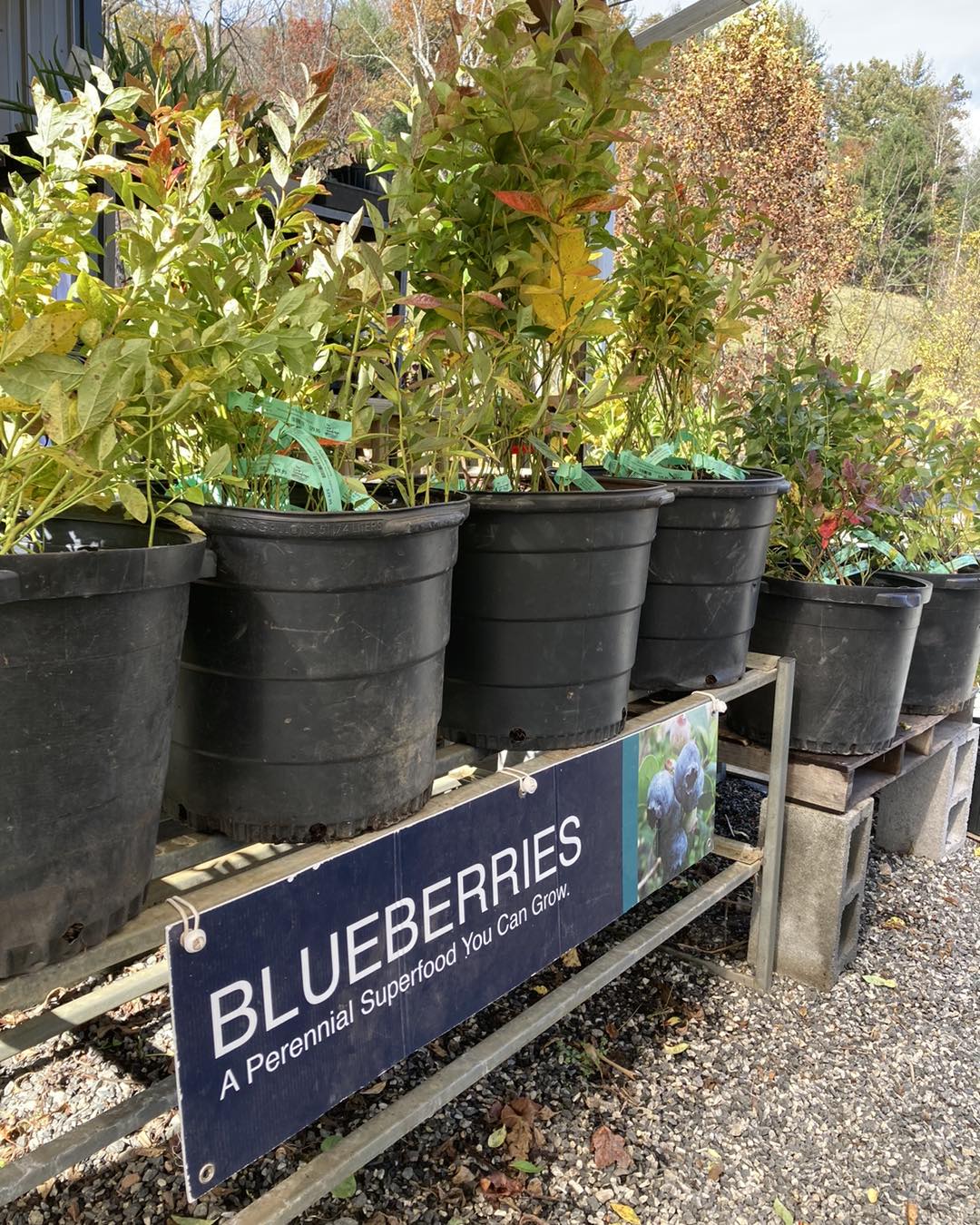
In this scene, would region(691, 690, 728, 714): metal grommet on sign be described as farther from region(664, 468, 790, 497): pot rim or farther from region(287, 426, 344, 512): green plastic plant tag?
region(287, 426, 344, 512): green plastic plant tag

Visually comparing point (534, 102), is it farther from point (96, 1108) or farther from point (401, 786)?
point (96, 1108)

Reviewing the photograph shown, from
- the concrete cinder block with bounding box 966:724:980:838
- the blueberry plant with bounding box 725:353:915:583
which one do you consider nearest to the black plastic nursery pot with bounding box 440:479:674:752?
the blueberry plant with bounding box 725:353:915:583

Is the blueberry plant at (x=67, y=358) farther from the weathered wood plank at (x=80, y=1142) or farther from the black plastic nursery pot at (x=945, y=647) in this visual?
the black plastic nursery pot at (x=945, y=647)

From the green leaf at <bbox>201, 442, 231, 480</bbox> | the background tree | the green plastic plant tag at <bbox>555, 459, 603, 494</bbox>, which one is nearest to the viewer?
the green leaf at <bbox>201, 442, 231, 480</bbox>

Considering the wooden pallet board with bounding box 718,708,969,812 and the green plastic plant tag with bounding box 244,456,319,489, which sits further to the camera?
the wooden pallet board with bounding box 718,708,969,812

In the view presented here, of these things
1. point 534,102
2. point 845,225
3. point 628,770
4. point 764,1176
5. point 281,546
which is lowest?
point 764,1176

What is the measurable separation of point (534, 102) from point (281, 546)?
56 centimetres

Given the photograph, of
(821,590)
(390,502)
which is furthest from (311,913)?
(821,590)

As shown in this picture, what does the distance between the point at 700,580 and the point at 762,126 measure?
26.6 ft

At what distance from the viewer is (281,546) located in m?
0.82

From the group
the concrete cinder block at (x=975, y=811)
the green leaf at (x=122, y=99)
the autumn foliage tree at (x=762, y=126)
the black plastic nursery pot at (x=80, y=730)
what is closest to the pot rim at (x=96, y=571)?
the black plastic nursery pot at (x=80, y=730)

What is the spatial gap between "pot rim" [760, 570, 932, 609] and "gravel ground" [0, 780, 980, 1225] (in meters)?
0.77

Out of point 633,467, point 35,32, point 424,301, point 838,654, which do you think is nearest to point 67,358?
point 424,301

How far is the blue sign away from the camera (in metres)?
0.83
